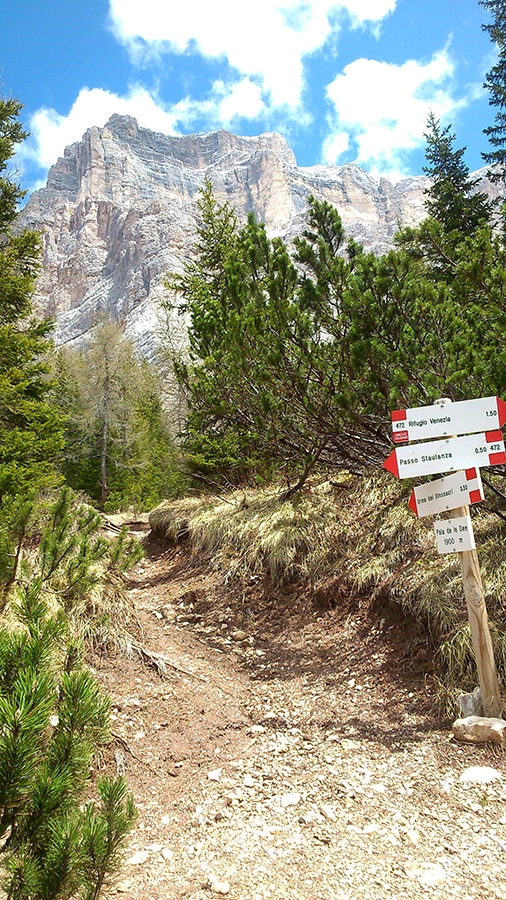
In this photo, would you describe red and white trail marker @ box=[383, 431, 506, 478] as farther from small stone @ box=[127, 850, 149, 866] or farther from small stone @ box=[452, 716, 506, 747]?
small stone @ box=[127, 850, 149, 866]

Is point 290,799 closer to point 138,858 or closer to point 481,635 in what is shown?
point 138,858

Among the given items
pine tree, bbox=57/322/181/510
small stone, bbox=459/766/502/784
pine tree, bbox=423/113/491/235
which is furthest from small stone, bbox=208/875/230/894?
pine tree, bbox=57/322/181/510

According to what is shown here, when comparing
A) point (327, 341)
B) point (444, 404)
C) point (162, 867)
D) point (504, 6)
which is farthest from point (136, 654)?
point (504, 6)

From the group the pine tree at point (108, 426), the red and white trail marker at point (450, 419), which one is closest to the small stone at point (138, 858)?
the red and white trail marker at point (450, 419)

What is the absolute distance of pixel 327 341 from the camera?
17.4 ft

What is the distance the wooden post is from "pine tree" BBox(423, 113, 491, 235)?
8.66 m

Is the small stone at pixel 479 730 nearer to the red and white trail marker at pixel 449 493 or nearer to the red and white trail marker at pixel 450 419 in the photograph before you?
the red and white trail marker at pixel 449 493

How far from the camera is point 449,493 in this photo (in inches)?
125

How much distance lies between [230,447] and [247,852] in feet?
19.9

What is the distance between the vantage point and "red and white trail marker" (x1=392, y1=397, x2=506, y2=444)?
316cm

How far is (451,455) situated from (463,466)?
0.10 m

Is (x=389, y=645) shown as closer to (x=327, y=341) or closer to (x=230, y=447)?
(x=327, y=341)

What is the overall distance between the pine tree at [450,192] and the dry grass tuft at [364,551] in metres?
6.61

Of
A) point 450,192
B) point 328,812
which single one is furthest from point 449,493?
point 450,192
